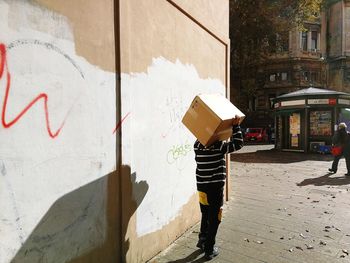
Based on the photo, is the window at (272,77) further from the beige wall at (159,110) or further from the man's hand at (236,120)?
the man's hand at (236,120)

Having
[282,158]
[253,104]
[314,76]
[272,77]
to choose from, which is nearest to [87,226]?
[282,158]

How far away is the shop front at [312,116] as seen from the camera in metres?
16.1

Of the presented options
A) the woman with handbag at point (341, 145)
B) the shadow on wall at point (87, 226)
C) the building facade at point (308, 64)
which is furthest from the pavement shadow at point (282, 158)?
the building facade at point (308, 64)

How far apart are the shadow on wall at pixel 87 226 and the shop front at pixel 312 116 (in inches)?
584

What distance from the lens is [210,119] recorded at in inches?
134

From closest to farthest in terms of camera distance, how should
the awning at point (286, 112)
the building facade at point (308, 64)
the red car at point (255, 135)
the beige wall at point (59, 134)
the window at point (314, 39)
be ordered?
the beige wall at point (59, 134) < the awning at point (286, 112) < the red car at point (255, 135) < the building facade at point (308, 64) < the window at point (314, 39)

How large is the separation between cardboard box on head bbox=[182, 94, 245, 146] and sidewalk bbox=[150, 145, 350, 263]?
1477 millimetres

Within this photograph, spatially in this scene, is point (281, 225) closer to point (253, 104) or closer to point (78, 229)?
point (78, 229)

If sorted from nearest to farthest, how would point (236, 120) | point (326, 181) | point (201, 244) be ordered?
point (236, 120)
point (201, 244)
point (326, 181)

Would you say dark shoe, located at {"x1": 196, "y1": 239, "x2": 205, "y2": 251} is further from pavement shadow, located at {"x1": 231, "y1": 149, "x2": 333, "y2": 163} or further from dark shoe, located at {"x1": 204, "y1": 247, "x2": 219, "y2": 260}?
pavement shadow, located at {"x1": 231, "y1": 149, "x2": 333, "y2": 163}

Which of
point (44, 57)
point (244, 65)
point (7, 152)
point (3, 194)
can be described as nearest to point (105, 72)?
point (44, 57)

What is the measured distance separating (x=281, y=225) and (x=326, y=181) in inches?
177

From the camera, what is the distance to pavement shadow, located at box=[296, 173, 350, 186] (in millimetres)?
8469

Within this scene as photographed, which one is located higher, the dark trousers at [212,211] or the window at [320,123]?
the window at [320,123]
